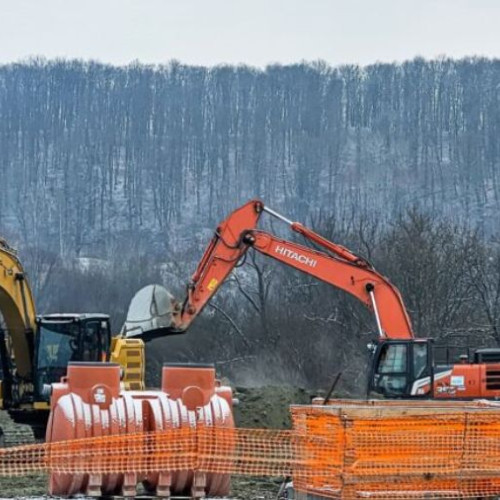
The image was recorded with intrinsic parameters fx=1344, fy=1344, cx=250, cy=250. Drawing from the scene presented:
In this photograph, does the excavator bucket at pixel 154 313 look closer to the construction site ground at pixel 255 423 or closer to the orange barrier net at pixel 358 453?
the construction site ground at pixel 255 423

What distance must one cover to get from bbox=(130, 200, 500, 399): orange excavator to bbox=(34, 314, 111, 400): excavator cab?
2986 mm

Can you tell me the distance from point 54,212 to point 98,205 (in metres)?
4.91

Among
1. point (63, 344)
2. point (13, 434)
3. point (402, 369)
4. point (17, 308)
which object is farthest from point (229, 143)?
point (17, 308)

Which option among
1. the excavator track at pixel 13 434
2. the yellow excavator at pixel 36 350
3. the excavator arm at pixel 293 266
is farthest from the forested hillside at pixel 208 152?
the yellow excavator at pixel 36 350

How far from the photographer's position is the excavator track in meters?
25.7

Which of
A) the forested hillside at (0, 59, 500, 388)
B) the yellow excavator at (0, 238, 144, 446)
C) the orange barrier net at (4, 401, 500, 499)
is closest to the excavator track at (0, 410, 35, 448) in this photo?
the yellow excavator at (0, 238, 144, 446)

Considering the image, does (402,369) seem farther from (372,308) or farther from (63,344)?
(63,344)

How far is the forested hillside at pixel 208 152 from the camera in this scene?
128750 millimetres

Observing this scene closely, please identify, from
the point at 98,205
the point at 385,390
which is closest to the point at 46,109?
the point at 98,205

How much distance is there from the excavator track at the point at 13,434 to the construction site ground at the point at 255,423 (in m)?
4.21

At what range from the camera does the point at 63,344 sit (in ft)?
79.7

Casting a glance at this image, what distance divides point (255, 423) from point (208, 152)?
4823 inches

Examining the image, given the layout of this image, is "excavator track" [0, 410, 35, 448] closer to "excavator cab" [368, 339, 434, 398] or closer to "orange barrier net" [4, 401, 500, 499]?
"excavator cab" [368, 339, 434, 398]

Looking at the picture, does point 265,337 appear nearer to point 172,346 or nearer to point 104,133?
point 172,346
